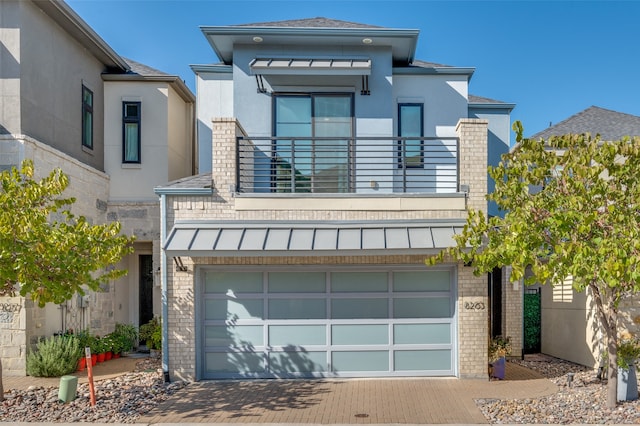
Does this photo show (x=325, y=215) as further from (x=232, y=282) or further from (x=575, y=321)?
(x=575, y=321)

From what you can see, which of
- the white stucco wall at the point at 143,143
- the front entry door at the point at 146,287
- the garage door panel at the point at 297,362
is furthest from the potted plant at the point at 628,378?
the front entry door at the point at 146,287

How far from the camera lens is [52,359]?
11648 millimetres

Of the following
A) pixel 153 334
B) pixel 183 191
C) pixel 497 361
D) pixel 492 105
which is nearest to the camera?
pixel 183 191

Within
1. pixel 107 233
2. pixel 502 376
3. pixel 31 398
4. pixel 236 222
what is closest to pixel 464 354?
pixel 502 376

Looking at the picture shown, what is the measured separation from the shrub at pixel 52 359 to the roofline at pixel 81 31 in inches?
293

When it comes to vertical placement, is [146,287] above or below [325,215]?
below

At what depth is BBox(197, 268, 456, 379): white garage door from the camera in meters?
11.3

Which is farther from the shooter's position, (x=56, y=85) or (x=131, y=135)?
(x=131, y=135)

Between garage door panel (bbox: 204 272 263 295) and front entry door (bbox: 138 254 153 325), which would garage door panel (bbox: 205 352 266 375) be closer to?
garage door panel (bbox: 204 272 263 295)

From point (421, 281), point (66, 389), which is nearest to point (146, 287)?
point (66, 389)

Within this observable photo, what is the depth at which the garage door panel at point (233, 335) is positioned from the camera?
1135 centimetres

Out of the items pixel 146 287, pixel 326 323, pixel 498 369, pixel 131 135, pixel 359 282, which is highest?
pixel 131 135

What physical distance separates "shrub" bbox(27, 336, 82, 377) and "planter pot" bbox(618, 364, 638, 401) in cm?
1059

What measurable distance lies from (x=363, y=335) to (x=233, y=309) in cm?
267
